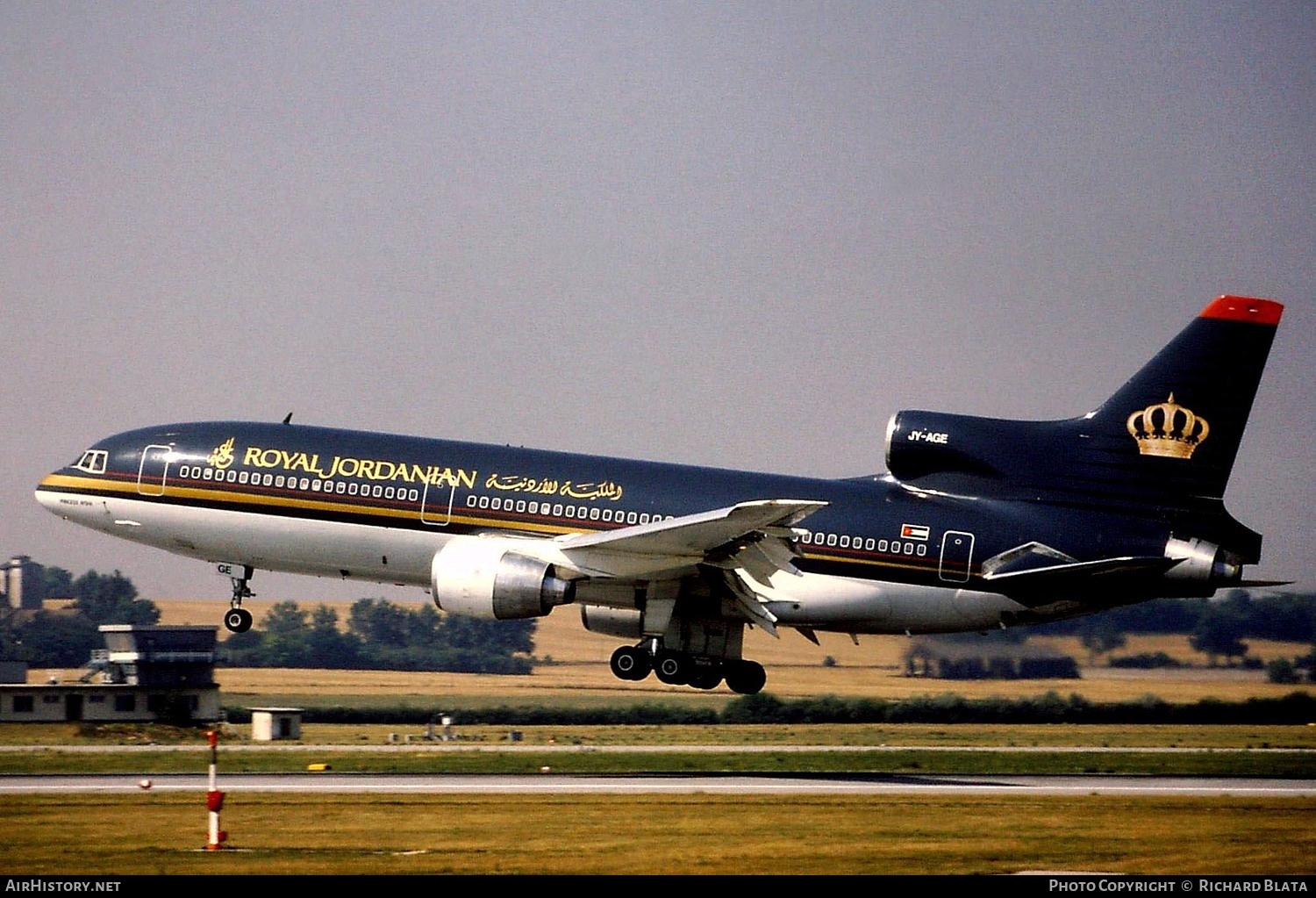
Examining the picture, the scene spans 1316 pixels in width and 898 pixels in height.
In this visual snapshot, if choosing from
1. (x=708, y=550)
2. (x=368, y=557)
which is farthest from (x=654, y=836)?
(x=368, y=557)

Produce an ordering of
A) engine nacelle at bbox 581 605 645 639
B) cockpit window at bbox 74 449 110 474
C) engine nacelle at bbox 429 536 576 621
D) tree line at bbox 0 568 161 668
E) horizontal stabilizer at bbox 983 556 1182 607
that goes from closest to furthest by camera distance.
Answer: engine nacelle at bbox 429 536 576 621, horizontal stabilizer at bbox 983 556 1182 607, engine nacelle at bbox 581 605 645 639, cockpit window at bbox 74 449 110 474, tree line at bbox 0 568 161 668

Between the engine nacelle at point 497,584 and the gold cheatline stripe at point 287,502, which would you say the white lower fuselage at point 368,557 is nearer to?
the gold cheatline stripe at point 287,502

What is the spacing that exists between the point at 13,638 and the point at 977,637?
1529 inches

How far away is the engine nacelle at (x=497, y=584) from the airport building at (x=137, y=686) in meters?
16.1

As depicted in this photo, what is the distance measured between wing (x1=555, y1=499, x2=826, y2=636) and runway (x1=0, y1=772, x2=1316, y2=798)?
190 inches

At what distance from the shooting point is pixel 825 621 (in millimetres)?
38719

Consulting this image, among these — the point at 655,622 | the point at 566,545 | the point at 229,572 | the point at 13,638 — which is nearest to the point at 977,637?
the point at 655,622

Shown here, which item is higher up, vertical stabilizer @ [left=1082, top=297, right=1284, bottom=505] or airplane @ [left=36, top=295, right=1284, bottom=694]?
vertical stabilizer @ [left=1082, top=297, right=1284, bottom=505]

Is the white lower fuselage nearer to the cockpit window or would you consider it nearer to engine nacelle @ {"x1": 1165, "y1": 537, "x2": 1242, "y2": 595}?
the cockpit window

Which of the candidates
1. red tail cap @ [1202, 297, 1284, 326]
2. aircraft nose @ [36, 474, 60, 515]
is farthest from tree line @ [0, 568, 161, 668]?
red tail cap @ [1202, 297, 1284, 326]

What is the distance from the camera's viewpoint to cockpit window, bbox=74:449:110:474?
41.5 metres

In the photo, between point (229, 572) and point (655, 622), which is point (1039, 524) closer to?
point (655, 622)

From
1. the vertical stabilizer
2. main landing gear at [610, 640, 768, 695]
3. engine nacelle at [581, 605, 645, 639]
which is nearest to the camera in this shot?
the vertical stabilizer

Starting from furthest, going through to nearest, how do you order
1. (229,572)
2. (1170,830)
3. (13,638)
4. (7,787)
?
(13,638)
(229,572)
(7,787)
(1170,830)
